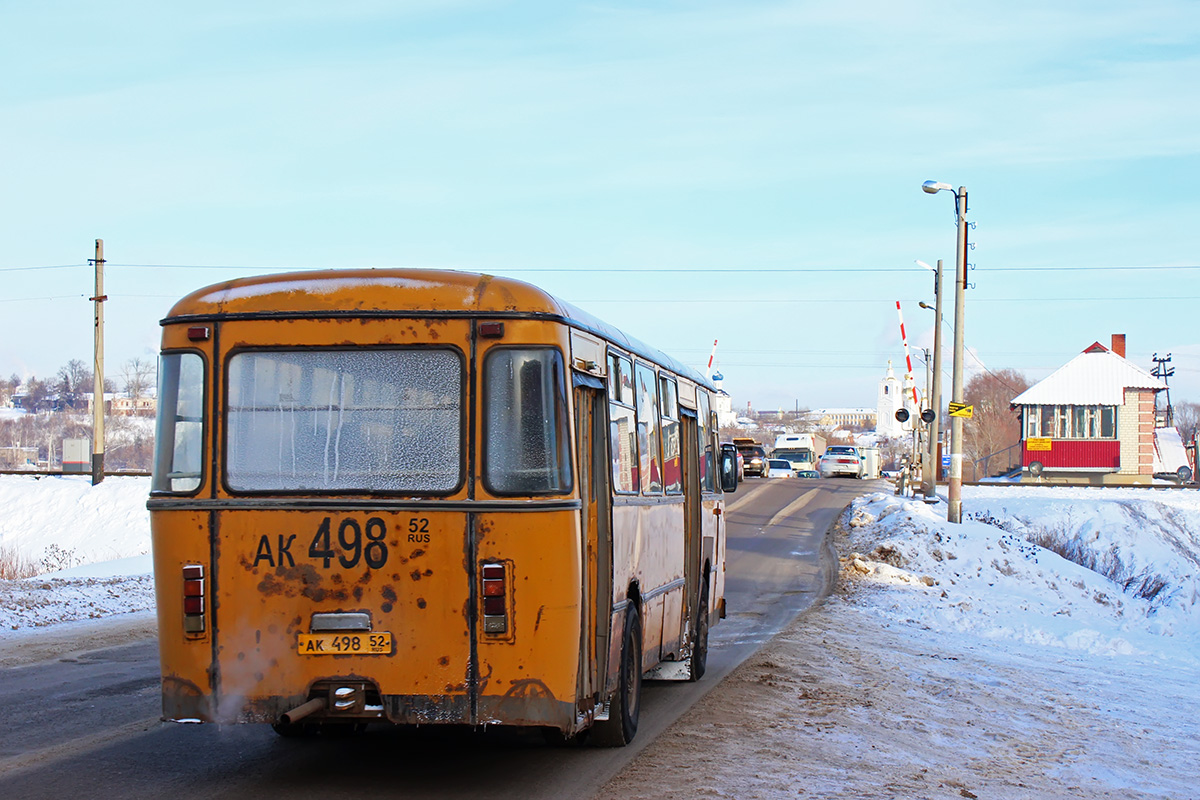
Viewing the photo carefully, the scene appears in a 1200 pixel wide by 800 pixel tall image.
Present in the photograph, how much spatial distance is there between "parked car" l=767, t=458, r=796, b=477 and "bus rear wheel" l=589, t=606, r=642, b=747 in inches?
2108

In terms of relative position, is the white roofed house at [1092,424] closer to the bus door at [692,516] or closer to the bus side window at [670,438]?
the bus door at [692,516]

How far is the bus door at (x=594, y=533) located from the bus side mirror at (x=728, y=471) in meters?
5.78

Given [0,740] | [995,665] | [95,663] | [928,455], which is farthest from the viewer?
[928,455]

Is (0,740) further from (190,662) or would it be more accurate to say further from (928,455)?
(928,455)

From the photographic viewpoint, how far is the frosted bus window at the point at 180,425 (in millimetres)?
7129

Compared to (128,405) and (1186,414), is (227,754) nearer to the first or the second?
(128,405)

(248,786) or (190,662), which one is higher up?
(190,662)

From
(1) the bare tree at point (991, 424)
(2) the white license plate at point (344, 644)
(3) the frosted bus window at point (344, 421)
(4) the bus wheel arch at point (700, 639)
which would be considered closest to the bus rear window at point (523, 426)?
(3) the frosted bus window at point (344, 421)

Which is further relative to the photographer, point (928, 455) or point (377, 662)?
point (928, 455)

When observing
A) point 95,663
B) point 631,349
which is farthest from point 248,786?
point 95,663

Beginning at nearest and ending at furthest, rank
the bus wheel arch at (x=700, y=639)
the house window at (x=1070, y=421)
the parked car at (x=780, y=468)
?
the bus wheel arch at (x=700, y=639), the parked car at (x=780, y=468), the house window at (x=1070, y=421)

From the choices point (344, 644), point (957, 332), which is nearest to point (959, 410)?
point (957, 332)

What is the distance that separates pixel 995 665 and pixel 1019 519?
18935mm

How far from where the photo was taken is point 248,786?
7270 mm
